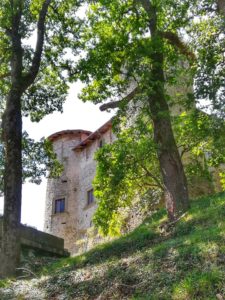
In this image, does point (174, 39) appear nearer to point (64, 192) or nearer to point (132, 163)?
point (132, 163)

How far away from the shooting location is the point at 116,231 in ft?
57.5

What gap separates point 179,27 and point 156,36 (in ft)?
6.80

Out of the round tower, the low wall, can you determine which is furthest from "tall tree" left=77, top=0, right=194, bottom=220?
the round tower

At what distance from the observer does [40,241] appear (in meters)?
16.6

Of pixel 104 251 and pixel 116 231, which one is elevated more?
pixel 116 231

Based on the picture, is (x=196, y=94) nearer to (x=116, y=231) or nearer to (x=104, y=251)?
(x=104, y=251)

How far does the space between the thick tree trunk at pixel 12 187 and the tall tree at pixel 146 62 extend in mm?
3386

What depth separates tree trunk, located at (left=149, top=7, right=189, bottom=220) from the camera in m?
12.0

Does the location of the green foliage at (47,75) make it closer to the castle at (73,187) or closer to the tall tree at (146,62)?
the tall tree at (146,62)

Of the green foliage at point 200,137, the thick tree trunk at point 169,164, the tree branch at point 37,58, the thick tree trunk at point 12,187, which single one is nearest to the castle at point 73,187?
the green foliage at point 200,137

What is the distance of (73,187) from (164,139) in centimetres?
2168

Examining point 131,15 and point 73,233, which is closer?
point 131,15

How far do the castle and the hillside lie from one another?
19948mm

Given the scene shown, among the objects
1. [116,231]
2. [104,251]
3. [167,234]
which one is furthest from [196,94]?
[116,231]
